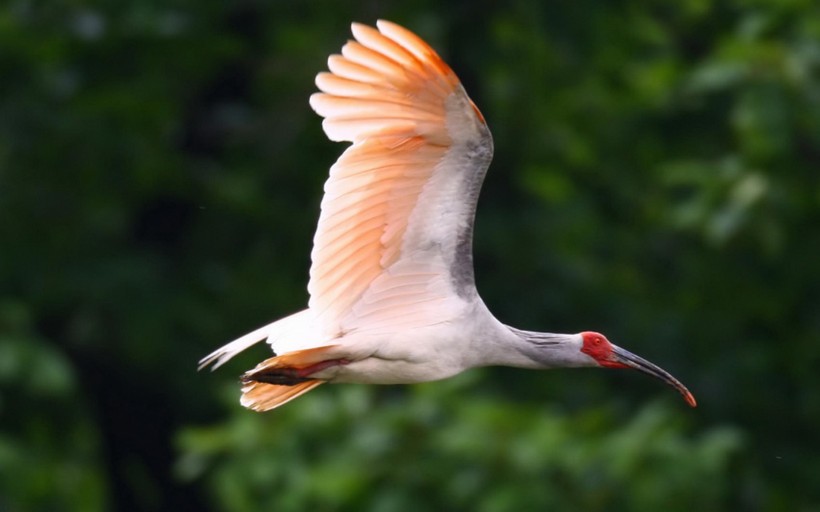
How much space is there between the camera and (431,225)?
19.2 feet

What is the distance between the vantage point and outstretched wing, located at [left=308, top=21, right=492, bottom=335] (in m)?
5.62

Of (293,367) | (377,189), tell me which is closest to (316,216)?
(293,367)

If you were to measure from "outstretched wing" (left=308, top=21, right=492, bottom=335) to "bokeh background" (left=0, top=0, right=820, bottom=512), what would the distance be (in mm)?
5217

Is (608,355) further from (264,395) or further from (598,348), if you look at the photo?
(264,395)

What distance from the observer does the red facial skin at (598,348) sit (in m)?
6.41

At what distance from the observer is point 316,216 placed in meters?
13.2

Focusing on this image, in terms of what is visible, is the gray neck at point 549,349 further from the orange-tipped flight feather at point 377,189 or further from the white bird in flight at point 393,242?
the orange-tipped flight feather at point 377,189

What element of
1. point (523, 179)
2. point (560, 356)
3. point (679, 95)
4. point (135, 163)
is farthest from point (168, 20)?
point (560, 356)

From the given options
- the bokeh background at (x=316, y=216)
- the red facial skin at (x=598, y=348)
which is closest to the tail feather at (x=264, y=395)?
the red facial skin at (x=598, y=348)

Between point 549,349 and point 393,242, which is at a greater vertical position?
point 393,242

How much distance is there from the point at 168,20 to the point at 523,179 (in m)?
2.85

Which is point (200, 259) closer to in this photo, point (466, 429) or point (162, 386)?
point (162, 386)

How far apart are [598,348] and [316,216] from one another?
22.7 ft

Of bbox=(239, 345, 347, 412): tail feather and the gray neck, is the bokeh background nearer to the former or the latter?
the gray neck
